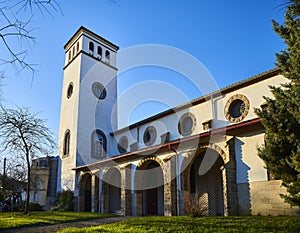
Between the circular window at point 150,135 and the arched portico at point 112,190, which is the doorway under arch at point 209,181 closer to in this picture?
the circular window at point 150,135

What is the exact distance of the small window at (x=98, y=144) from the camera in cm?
2525

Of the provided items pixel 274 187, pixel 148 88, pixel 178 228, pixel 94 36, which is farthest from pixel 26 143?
pixel 94 36

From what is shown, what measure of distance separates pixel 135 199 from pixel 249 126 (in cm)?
850

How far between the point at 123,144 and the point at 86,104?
195 inches

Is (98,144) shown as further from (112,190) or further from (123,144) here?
(112,190)

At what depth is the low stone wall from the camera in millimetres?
10141

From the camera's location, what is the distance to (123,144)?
25.2 m

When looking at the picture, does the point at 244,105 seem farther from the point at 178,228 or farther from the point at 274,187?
the point at 178,228

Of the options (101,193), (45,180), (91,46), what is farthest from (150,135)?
(91,46)

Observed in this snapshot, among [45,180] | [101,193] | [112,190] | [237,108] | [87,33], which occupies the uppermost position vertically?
[87,33]

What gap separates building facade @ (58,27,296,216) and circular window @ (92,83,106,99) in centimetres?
10

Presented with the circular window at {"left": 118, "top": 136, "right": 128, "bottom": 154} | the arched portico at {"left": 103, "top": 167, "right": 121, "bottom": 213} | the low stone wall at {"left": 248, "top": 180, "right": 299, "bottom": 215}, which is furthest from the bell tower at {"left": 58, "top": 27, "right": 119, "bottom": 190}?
the low stone wall at {"left": 248, "top": 180, "right": 299, "bottom": 215}

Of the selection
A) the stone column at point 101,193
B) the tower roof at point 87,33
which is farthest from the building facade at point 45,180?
the tower roof at point 87,33

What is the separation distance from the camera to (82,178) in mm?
22359
